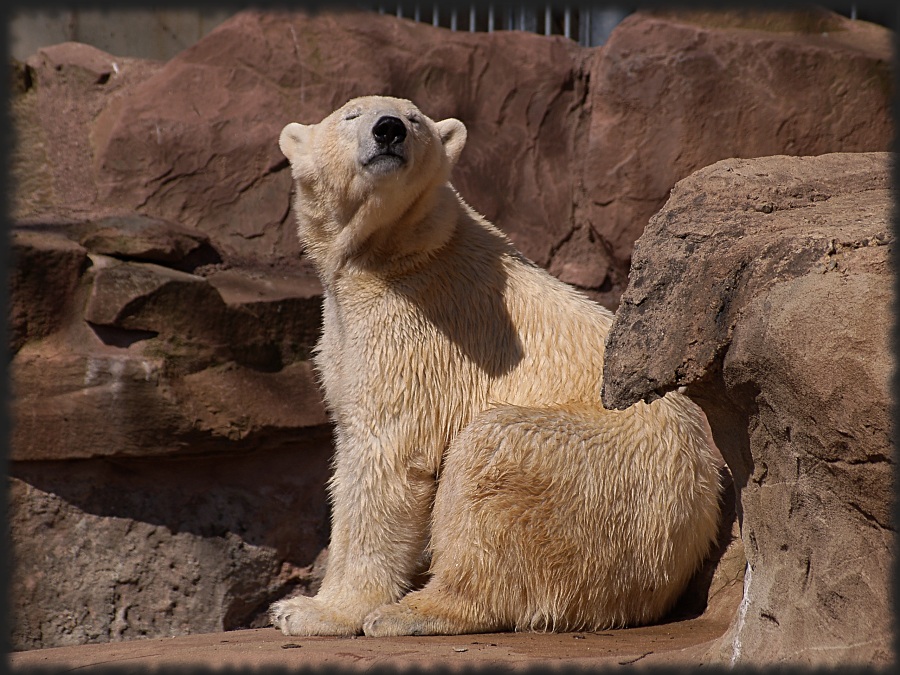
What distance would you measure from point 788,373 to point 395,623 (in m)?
2.20

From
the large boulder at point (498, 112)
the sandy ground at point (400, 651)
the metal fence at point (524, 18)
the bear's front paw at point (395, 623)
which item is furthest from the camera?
the metal fence at point (524, 18)

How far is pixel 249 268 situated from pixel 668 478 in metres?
3.42

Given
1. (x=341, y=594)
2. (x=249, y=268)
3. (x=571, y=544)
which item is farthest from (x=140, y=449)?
(x=571, y=544)

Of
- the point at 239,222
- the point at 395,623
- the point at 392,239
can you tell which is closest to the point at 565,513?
the point at 395,623

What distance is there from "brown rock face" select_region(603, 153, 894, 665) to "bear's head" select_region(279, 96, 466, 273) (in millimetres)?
1522

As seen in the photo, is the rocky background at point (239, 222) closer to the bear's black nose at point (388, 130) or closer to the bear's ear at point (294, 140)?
the bear's ear at point (294, 140)

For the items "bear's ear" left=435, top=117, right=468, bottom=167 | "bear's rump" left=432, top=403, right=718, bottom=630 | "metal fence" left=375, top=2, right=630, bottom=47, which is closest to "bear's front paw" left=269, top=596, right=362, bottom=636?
"bear's rump" left=432, top=403, right=718, bottom=630

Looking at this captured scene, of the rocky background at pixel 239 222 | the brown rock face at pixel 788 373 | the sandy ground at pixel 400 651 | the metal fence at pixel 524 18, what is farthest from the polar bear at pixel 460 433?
the metal fence at pixel 524 18

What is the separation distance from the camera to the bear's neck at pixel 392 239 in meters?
4.89

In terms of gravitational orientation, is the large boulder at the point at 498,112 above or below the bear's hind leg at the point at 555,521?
above

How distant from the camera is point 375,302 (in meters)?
4.81

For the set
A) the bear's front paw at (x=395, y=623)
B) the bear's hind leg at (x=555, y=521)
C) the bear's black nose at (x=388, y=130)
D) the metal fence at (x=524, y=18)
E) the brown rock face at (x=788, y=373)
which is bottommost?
the bear's front paw at (x=395, y=623)

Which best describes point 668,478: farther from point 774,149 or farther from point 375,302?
point 774,149

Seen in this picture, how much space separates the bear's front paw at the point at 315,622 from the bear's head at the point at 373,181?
5.56 ft
